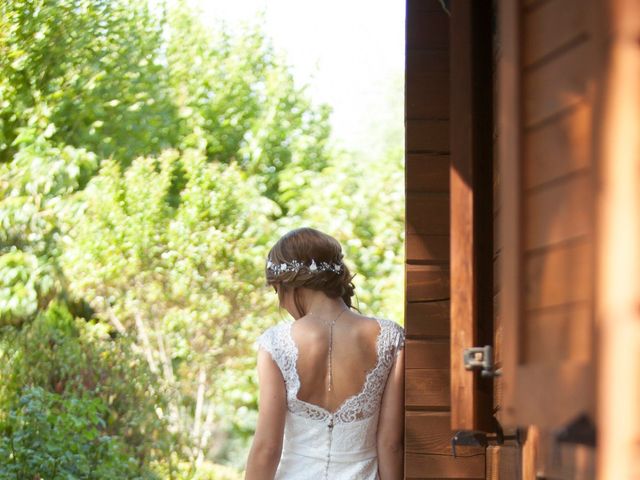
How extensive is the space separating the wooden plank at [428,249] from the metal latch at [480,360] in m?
0.93

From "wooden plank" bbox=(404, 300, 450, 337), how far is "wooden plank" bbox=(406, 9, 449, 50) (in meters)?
0.74

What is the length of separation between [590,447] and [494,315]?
1462 millimetres

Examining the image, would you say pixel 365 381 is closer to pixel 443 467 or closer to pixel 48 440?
pixel 443 467

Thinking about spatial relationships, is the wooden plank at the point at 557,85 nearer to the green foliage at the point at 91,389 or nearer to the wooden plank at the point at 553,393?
the wooden plank at the point at 553,393

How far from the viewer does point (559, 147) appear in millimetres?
1486

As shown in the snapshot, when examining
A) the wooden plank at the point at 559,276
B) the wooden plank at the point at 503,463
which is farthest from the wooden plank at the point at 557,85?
the wooden plank at the point at 503,463

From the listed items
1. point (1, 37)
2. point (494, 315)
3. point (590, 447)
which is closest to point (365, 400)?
point (494, 315)

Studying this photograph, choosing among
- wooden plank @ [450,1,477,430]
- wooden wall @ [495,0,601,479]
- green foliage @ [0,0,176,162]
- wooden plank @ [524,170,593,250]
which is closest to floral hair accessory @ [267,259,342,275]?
wooden plank @ [450,1,477,430]

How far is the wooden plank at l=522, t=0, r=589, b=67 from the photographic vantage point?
1.45 metres

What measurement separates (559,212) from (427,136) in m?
1.90

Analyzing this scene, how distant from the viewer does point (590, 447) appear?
1.34 metres

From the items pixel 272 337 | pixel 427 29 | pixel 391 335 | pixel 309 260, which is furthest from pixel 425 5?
pixel 272 337

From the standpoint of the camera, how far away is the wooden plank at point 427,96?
3332 mm

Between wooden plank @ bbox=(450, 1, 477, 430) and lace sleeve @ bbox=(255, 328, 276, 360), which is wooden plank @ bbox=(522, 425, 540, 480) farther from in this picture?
lace sleeve @ bbox=(255, 328, 276, 360)
